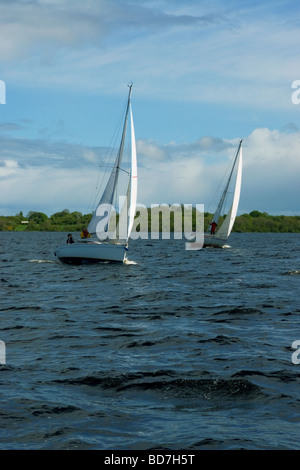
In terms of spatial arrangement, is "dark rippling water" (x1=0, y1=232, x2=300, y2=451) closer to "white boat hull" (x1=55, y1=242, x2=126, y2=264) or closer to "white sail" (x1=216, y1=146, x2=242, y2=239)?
"white boat hull" (x1=55, y1=242, x2=126, y2=264)

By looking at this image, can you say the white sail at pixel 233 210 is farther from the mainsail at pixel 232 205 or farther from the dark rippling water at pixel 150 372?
the dark rippling water at pixel 150 372

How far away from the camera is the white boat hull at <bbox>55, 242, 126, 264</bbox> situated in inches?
1447

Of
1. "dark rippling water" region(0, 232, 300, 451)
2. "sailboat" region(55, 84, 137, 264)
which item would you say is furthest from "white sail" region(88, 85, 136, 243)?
"dark rippling water" region(0, 232, 300, 451)

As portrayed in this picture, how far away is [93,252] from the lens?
36844 mm

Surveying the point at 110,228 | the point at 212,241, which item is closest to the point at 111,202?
the point at 110,228

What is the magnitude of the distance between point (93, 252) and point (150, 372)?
25887 mm

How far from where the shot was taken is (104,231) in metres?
38.4

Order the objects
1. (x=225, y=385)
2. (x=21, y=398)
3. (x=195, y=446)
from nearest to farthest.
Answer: (x=195, y=446) → (x=21, y=398) → (x=225, y=385)

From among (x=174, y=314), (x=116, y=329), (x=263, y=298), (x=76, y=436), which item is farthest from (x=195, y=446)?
(x=263, y=298)

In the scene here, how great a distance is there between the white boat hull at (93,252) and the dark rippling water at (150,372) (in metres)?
14.0

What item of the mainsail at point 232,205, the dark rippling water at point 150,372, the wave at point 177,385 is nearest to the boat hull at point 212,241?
the mainsail at point 232,205

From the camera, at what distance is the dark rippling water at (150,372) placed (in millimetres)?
8156

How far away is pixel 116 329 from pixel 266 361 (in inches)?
194

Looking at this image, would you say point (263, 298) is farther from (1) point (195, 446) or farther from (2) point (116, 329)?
(1) point (195, 446)
